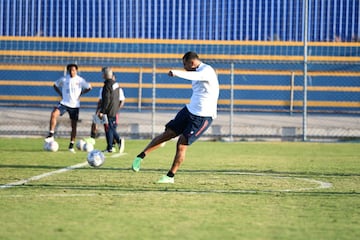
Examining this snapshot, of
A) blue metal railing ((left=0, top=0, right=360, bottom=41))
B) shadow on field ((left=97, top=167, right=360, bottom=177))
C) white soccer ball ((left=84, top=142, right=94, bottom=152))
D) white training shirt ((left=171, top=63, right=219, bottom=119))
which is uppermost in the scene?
blue metal railing ((left=0, top=0, right=360, bottom=41))

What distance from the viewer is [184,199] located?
8555 mm

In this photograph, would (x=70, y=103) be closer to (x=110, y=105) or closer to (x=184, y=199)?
(x=110, y=105)

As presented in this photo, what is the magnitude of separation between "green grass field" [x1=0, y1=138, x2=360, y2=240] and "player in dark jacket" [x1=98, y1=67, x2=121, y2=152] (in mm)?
1929

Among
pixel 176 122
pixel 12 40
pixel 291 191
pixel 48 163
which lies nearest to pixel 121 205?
pixel 291 191

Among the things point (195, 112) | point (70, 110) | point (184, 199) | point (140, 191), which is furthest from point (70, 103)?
point (184, 199)

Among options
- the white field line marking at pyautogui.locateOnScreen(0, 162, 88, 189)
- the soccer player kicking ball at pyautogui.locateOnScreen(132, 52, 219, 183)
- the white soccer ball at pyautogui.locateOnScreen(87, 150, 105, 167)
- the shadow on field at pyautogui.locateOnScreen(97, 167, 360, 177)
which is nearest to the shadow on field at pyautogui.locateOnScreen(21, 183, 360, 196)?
the white field line marking at pyautogui.locateOnScreen(0, 162, 88, 189)

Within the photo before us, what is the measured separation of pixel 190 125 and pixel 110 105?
711cm

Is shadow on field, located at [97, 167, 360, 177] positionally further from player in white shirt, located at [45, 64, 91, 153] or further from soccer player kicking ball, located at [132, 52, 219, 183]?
player in white shirt, located at [45, 64, 91, 153]

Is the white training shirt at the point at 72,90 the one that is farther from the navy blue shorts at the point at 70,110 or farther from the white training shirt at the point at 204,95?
the white training shirt at the point at 204,95

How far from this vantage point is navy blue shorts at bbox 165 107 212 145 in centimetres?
1072

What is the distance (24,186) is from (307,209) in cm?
351

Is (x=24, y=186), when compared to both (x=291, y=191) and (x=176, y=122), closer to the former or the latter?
(x=176, y=122)

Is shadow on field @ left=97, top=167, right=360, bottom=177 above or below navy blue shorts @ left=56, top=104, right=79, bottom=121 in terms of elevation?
below

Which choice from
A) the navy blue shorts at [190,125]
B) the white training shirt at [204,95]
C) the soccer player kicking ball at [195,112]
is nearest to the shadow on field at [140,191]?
the soccer player kicking ball at [195,112]
